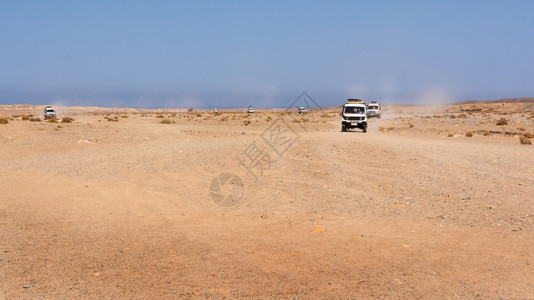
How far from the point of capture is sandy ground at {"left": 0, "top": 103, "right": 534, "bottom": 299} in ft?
19.7

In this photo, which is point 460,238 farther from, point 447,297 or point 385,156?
point 385,156

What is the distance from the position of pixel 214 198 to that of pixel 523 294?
24.0 feet

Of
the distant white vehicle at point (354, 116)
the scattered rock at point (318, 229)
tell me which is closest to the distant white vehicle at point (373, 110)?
the distant white vehicle at point (354, 116)

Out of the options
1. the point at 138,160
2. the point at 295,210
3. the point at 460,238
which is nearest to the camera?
the point at 460,238

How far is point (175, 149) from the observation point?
64.4 ft

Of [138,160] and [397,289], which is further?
[138,160]

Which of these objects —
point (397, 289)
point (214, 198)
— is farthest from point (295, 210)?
point (397, 289)
